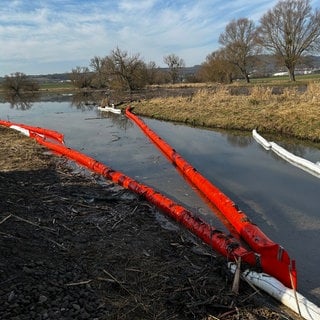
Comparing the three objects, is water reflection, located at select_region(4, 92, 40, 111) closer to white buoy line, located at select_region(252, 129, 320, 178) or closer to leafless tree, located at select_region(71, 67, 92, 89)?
leafless tree, located at select_region(71, 67, 92, 89)

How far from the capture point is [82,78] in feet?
289

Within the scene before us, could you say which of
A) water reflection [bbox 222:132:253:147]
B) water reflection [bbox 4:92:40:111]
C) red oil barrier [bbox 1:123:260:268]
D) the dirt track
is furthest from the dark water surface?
water reflection [bbox 4:92:40:111]

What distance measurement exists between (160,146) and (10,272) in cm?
→ 1262

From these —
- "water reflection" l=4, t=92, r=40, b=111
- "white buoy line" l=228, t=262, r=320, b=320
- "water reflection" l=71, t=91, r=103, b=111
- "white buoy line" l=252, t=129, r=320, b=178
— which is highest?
"white buoy line" l=228, t=262, r=320, b=320

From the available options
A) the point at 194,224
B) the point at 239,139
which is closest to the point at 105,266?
the point at 194,224

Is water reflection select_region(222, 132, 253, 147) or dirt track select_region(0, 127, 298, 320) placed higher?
dirt track select_region(0, 127, 298, 320)

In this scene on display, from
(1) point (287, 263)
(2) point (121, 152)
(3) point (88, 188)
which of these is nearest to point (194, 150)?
(2) point (121, 152)

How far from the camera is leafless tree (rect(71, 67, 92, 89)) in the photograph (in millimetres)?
87812

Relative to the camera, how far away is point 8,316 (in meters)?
4.23

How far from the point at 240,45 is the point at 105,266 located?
59.3m

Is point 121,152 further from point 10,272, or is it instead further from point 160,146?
point 10,272

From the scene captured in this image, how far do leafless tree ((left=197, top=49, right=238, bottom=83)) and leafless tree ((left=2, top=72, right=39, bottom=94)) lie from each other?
43.0 m

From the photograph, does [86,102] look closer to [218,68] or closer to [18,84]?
[218,68]

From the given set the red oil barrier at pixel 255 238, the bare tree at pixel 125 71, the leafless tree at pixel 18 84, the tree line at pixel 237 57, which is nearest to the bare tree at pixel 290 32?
the tree line at pixel 237 57
